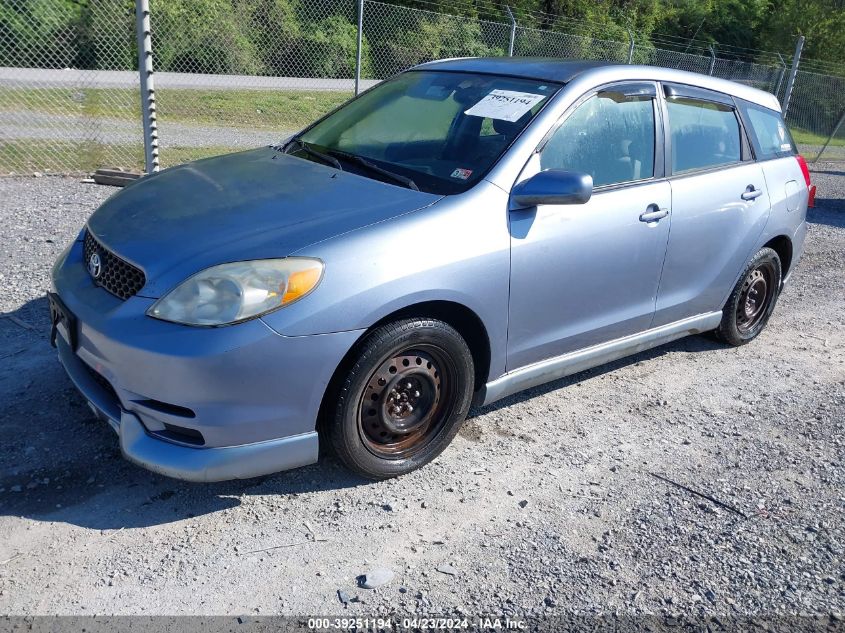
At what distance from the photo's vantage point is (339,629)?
8.72ft

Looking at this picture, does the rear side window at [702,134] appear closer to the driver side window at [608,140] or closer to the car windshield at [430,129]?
the driver side window at [608,140]

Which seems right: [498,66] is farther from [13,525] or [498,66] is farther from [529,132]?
[13,525]

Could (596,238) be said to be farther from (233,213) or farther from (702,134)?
(233,213)

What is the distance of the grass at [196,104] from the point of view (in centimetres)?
1345

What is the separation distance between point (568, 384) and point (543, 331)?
0.97 m

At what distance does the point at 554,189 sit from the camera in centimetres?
353

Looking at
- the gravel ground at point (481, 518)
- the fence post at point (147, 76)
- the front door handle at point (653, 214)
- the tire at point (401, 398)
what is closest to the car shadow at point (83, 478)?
the gravel ground at point (481, 518)

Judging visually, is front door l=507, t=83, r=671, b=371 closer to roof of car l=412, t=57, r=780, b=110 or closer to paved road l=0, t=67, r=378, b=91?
roof of car l=412, t=57, r=780, b=110

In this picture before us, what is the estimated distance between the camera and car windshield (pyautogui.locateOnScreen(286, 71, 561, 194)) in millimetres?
3783

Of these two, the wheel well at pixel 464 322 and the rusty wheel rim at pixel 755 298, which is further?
the rusty wheel rim at pixel 755 298

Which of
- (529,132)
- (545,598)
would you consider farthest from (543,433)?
(529,132)

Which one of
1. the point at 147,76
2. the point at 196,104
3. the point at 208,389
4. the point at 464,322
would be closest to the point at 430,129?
the point at 464,322

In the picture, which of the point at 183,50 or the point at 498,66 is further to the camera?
the point at 183,50

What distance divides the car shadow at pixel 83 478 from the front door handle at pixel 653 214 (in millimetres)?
2042
